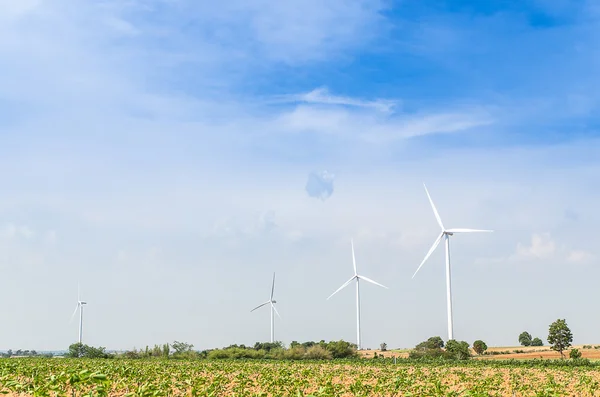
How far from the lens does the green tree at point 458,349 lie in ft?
376

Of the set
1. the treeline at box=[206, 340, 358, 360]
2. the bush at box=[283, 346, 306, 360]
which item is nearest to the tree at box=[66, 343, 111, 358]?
the treeline at box=[206, 340, 358, 360]

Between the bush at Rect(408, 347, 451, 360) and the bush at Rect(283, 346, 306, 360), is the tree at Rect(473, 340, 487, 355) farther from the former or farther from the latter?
the bush at Rect(283, 346, 306, 360)

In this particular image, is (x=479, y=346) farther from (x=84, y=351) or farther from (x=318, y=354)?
(x=84, y=351)

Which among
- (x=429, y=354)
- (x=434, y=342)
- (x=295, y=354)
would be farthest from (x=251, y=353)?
(x=434, y=342)

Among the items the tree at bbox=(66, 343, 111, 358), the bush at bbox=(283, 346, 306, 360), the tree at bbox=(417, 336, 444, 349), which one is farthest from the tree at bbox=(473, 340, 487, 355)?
the tree at bbox=(66, 343, 111, 358)

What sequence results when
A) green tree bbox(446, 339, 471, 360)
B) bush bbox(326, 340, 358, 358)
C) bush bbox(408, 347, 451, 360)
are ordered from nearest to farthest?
green tree bbox(446, 339, 471, 360), bush bbox(408, 347, 451, 360), bush bbox(326, 340, 358, 358)

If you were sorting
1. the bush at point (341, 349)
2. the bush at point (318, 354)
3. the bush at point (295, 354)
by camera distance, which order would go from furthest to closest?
the bush at point (341, 349), the bush at point (295, 354), the bush at point (318, 354)

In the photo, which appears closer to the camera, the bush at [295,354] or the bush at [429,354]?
the bush at [429,354]

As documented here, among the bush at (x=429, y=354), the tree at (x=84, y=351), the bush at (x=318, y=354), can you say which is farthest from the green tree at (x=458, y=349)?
the tree at (x=84, y=351)

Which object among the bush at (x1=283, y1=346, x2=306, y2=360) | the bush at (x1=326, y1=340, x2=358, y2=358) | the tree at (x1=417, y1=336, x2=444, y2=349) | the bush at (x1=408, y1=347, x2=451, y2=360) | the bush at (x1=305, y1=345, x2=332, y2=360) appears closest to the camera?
the bush at (x1=408, y1=347, x2=451, y2=360)

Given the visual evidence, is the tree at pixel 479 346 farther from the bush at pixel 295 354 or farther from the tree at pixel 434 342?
the bush at pixel 295 354

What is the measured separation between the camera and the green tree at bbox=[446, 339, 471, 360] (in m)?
115

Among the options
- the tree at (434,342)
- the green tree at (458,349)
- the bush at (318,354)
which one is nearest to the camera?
the green tree at (458,349)

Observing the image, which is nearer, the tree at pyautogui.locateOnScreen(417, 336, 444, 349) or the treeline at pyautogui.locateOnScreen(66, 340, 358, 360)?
the treeline at pyautogui.locateOnScreen(66, 340, 358, 360)
